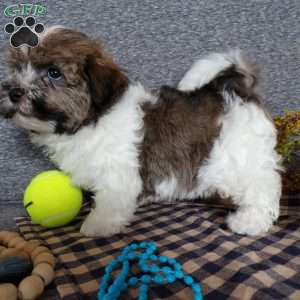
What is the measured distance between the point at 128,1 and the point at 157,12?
158mm

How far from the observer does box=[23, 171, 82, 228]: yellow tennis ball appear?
1.52 m

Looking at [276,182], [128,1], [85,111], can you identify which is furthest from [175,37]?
[276,182]

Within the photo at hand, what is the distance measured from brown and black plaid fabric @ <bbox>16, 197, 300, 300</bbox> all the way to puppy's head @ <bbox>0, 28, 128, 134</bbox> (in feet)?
1.48

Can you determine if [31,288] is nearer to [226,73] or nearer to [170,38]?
[226,73]

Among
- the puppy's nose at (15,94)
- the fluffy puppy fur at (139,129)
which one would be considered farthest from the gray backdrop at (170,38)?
the puppy's nose at (15,94)

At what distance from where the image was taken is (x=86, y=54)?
1.52 m

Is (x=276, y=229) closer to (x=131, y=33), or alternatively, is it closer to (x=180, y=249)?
(x=180, y=249)

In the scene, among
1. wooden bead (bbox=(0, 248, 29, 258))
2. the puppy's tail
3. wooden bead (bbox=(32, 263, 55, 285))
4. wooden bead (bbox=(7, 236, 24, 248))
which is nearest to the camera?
wooden bead (bbox=(32, 263, 55, 285))

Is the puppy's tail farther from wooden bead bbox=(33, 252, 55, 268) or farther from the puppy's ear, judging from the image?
wooden bead bbox=(33, 252, 55, 268)

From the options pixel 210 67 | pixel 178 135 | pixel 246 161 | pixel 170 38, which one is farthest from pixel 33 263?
pixel 170 38

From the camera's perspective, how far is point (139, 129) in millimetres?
1670

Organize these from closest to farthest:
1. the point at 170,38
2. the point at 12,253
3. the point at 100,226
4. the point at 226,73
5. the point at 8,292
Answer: the point at 8,292
the point at 12,253
the point at 100,226
the point at 226,73
the point at 170,38

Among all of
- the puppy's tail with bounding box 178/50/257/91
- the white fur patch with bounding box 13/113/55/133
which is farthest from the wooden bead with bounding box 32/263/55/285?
the puppy's tail with bounding box 178/50/257/91

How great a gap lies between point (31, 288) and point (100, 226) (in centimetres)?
46
